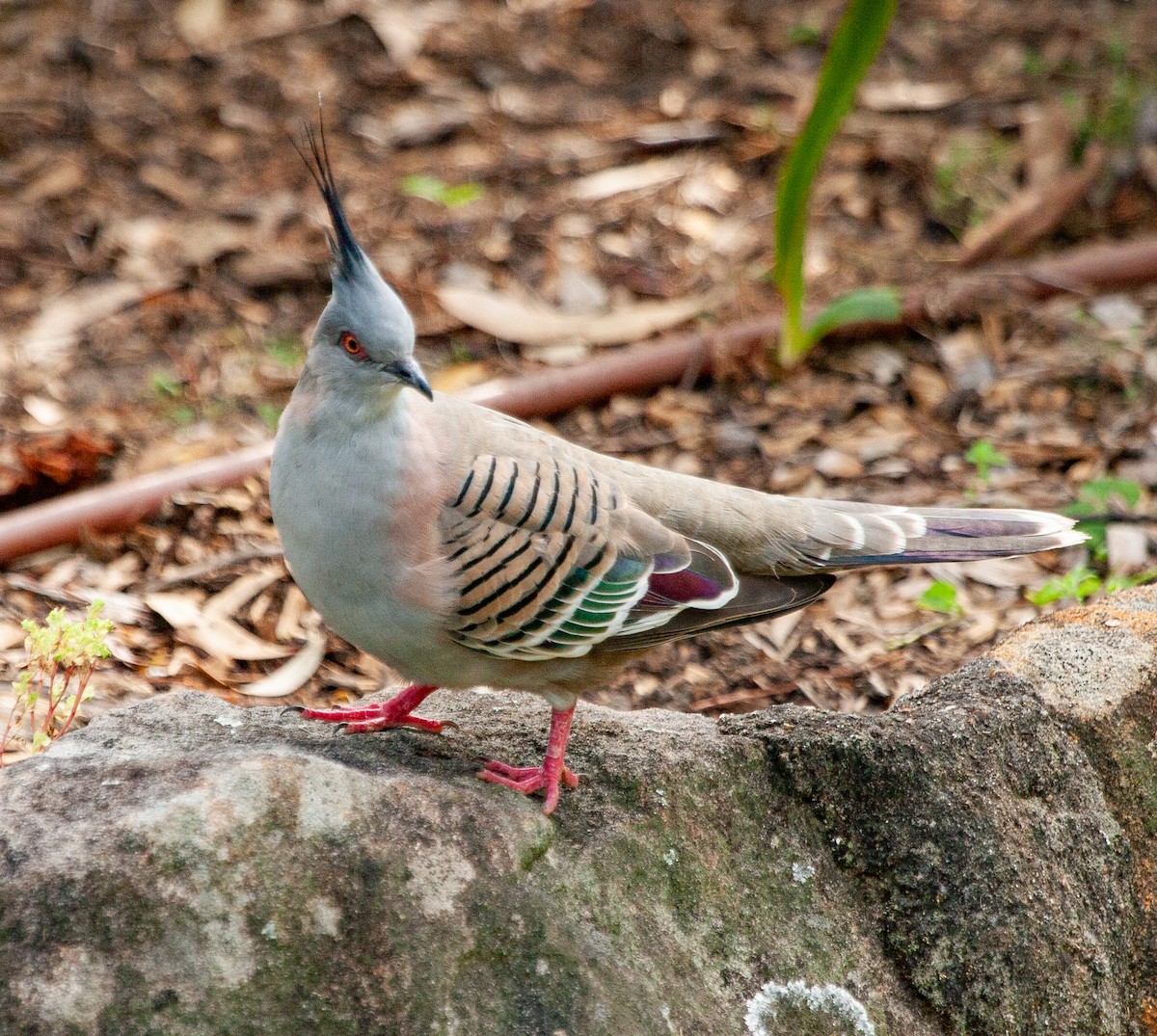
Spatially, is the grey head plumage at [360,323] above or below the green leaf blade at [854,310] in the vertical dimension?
above

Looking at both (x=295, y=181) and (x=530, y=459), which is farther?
(x=295, y=181)

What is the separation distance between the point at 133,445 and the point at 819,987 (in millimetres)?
4129

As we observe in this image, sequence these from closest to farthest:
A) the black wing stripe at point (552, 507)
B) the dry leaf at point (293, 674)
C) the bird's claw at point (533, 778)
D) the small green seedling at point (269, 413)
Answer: the bird's claw at point (533, 778) < the black wing stripe at point (552, 507) < the dry leaf at point (293, 674) < the small green seedling at point (269, 413)

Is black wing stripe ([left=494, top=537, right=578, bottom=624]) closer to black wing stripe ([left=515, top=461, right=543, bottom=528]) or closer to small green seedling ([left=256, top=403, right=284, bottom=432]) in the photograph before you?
black wing stripe ([left=515, top=461, right=543, bottom=528])

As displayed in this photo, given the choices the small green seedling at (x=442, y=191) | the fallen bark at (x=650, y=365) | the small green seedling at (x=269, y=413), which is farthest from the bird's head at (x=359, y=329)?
the small green seedling at (x=442, y=191)

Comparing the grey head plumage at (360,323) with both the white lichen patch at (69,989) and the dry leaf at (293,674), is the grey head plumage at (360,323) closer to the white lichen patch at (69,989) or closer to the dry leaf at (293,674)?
the white lichen patch at (69,989)

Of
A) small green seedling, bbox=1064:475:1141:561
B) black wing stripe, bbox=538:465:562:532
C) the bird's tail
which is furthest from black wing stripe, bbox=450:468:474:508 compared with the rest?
small green seedling, bbox=1064:475:1141:561

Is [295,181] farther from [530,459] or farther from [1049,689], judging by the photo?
[1049,689]

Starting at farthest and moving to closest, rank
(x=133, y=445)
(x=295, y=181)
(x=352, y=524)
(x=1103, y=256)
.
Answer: (x=295, y=181)
(x=1103, y=256)
(x=133, y=445)
(x=352, y=524)

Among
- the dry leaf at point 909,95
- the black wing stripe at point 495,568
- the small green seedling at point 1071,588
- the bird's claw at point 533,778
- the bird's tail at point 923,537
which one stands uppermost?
the black wing stripe at point 495,568

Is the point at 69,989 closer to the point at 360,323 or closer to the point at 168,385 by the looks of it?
the point at 360,323

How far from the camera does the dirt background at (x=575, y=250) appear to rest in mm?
5332

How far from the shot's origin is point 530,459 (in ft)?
12.3

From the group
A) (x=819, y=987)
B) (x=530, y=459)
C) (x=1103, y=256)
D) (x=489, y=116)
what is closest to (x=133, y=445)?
(x=530, y=459)
